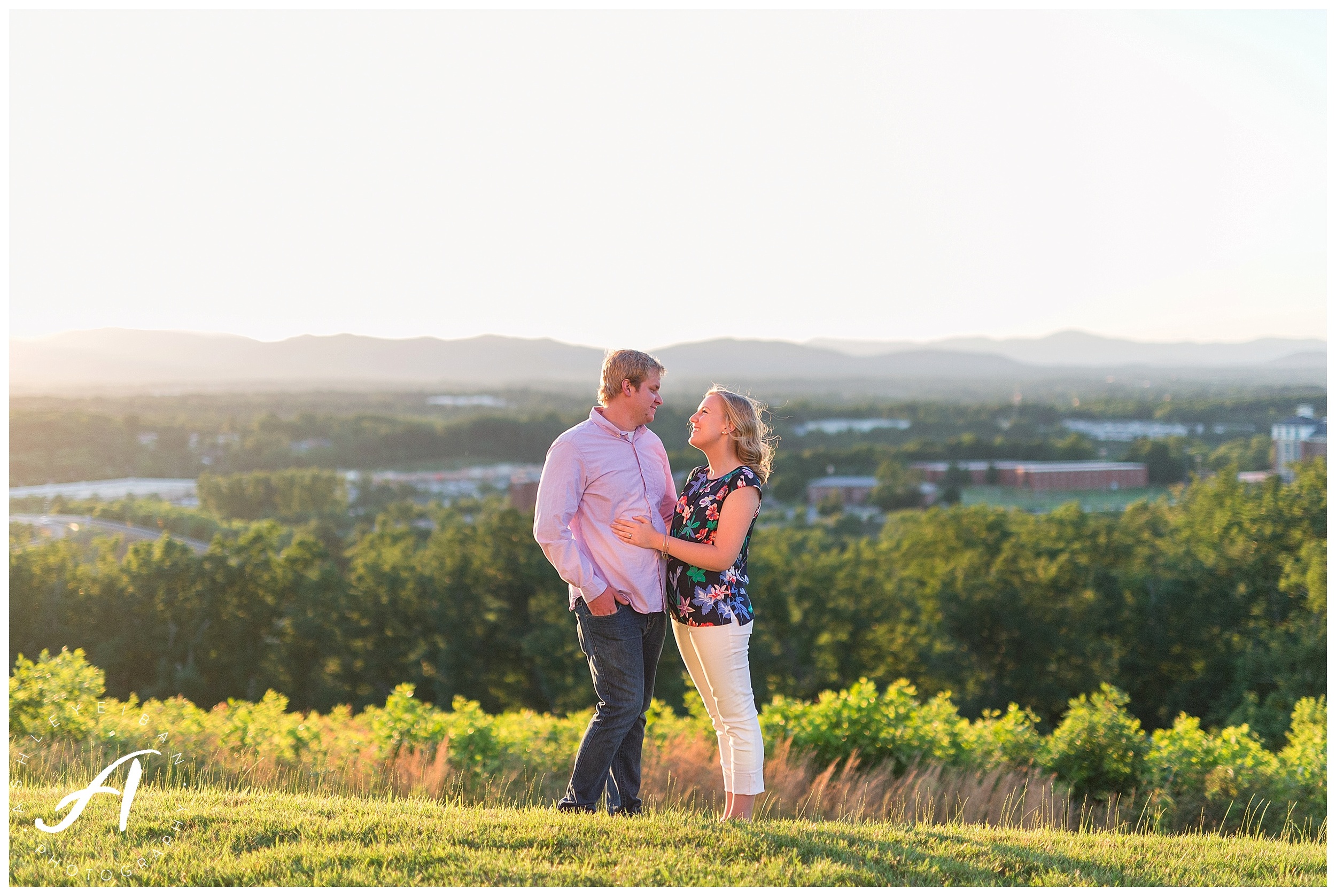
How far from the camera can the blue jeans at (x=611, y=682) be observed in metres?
3.69

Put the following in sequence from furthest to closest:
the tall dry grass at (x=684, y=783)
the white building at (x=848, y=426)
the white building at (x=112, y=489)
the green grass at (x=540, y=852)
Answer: the white building at (x=848, y=426) → the white building at (x=112, y=489) → the tall dry grass at (x=684, y=783) → the green grass at (x=540, y=852)

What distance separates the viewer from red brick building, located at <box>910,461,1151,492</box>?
4528 centimetres

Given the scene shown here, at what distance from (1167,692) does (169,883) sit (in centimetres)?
2894

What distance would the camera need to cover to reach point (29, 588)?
28.4 meters

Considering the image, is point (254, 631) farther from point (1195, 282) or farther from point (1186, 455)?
point (1195, 282)

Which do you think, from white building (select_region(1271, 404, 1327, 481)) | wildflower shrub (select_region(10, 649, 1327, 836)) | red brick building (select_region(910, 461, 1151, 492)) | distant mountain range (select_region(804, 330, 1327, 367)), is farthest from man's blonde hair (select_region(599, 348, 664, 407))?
distant mountain range (select_region(804, 330, 1327, 367))

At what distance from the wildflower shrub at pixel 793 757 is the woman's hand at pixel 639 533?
2118 mm

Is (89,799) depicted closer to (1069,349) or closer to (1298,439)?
(1298,439)

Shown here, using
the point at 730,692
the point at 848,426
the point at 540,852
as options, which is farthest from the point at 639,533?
the point at 848,426

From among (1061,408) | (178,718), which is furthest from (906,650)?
(1061,408)

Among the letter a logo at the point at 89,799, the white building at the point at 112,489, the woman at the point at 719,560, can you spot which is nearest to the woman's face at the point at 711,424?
the woman at the point at 719,560

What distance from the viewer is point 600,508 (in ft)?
12.2

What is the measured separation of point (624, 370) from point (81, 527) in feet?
122

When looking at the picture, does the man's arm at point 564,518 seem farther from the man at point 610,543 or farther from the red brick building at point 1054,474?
the red brick building at point 1054,474
